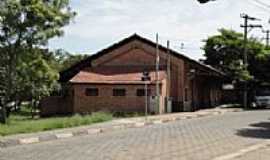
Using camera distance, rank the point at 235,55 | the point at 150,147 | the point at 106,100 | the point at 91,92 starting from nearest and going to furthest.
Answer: the point at 150,147 → the point at 106,100 → the point at 91,92 → the point at 235,55

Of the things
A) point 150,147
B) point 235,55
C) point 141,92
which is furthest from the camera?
point 235,55

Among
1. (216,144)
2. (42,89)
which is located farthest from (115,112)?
(216,144)

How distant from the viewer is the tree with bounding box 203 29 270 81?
5850 cm

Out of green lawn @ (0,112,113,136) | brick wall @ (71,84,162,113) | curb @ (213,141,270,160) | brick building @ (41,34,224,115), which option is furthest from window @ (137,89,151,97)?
curb @ (213,141,270,160)

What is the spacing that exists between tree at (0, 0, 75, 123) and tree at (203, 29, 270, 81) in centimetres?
2951

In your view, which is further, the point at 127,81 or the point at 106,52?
the point at 106,52

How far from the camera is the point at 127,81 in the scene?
147ft

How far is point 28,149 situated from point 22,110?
108 feet

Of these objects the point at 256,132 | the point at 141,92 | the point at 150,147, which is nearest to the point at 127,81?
the point at 141,92

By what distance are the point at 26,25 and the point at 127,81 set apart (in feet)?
51.2

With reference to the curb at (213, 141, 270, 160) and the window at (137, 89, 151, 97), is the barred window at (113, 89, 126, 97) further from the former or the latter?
the curb at (213, 141, 270, 160)

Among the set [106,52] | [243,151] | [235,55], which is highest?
[235,55]

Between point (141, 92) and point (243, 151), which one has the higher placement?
point (141, 92)

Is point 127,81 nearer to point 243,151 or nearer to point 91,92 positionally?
point 91,92
